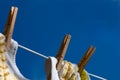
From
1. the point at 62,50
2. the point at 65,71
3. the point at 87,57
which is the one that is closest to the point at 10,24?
the point at 62,50

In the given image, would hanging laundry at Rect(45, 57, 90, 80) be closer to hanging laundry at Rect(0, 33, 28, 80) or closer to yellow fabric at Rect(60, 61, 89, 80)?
yellow fabric at Rect(60, 61, 89, 80)

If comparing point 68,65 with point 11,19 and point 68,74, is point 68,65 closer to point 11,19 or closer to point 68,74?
point 68,74

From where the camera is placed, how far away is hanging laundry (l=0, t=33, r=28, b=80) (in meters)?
3.51

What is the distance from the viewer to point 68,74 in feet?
12.6

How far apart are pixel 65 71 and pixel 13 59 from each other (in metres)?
0.40

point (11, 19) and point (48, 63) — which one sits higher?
point (11, 19)

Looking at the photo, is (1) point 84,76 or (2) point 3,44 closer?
(2) point 3,44

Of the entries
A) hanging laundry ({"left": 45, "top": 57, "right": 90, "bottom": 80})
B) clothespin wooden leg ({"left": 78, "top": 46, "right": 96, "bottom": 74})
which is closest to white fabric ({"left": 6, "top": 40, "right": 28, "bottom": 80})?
hanging laundry ({"left": 45, "top": 57, "right": 90, "bottom": 80})

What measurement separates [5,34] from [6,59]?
165 millimetres

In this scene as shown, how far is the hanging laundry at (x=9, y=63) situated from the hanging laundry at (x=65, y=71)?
0.19 metres

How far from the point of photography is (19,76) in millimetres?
3590

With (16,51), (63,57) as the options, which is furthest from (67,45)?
(16,51)

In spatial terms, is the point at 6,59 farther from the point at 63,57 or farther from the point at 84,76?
the point at 84,76

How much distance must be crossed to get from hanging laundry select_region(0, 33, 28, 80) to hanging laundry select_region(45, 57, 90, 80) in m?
0.19
